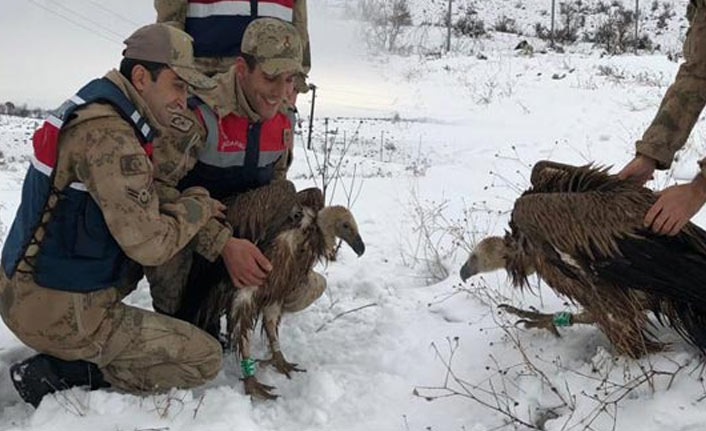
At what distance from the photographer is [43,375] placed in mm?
3727

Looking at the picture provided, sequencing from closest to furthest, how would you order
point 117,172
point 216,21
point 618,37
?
point 117,172, point 216,21, point 618,37

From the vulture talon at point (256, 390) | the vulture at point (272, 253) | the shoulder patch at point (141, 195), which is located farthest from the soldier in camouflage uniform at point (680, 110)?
the shoulder patch at point (141, 195)

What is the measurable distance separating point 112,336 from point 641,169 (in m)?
2.81

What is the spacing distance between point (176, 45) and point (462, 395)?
85.0 inches

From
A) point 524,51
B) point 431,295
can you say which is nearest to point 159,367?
point 431,295

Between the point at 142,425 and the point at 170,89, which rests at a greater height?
the point at 170,89

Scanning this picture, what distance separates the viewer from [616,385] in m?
3.40

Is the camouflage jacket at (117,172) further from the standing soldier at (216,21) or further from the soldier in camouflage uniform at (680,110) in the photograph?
the soldier in camouflage uniform at (680,110)

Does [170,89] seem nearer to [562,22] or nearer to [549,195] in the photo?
[549,195]

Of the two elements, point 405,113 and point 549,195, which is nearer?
point 549,195

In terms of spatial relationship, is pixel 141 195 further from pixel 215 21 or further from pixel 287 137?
pixel 215 21

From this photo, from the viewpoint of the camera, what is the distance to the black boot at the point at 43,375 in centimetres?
372

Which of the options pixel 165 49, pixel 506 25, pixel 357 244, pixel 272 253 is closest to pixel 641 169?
pixel 357 244

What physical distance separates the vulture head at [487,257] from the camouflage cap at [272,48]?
4.52ft
